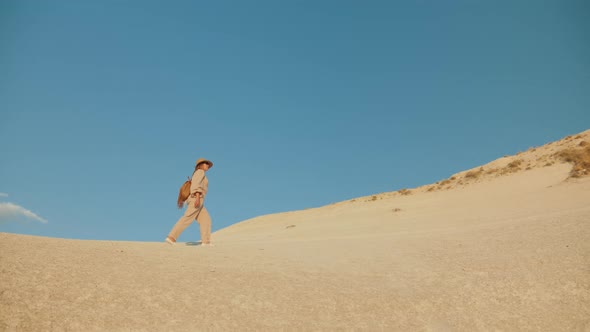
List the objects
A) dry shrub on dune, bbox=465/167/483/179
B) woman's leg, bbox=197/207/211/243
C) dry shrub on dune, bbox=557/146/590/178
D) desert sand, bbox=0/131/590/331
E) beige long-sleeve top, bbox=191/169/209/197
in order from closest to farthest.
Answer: desert sand, bbox=0/131/590/331 → beige long-sleeve top, bbox=191/169/209/197 → woman's leg, bbox=197/207/211/243 → dry shrub on dune, bbox=557/146/590/178 → dry shrub on dune, bbox=465/167/483/179

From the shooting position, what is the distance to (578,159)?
854 inches

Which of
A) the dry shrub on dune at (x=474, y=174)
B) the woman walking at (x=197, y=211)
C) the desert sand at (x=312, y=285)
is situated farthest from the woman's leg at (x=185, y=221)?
the dry shrub on dune at (x=474, y=174)

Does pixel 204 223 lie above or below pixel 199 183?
below

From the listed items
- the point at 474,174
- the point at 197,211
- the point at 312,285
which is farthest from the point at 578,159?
the point at 312,285

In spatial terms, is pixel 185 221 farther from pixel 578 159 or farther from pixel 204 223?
pixel 578 159

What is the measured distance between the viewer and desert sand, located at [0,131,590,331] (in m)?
5.26

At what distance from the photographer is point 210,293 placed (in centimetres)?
612

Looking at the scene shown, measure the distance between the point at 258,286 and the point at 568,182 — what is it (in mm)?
17323

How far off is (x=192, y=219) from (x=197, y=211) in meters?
0.23

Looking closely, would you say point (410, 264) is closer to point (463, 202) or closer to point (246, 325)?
point (246, 325)

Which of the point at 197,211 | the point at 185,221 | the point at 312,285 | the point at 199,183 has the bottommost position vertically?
the point at 312,285

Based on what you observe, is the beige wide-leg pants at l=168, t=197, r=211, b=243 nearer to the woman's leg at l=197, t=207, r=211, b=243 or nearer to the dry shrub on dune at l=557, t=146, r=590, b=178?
the woman's leg at l=197, t=207, r=211, b=243

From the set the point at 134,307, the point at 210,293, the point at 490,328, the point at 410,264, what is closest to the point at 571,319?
the point at 490,328

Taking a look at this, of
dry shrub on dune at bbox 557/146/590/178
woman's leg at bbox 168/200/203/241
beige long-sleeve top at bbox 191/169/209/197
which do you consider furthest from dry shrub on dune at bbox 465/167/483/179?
woman's leg at bbox 168/200/203/241
